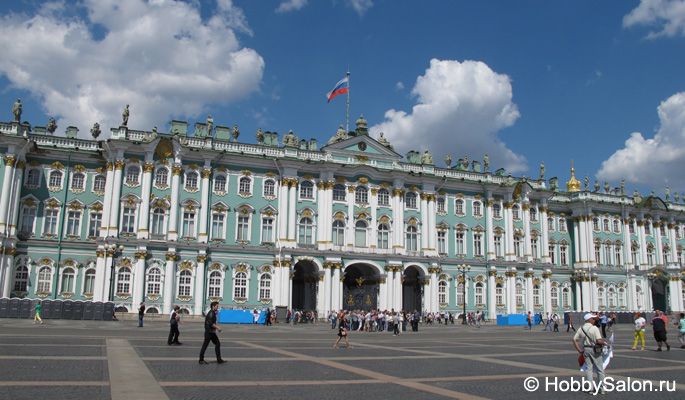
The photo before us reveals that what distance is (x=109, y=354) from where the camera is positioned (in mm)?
18891

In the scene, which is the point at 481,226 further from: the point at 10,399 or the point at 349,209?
the point at 10,399

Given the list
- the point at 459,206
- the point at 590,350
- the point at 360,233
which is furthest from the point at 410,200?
the point at 590,350

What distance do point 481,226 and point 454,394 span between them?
54.5 m

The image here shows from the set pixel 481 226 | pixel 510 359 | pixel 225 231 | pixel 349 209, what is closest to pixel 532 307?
pixel 481 226

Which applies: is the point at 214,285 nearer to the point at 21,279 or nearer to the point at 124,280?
the point at 124,280

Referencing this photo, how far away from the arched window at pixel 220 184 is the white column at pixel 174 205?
3477 mm

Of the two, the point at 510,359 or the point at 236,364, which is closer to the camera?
the point at 236,364

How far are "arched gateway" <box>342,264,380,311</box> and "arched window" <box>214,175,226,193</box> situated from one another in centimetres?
1513

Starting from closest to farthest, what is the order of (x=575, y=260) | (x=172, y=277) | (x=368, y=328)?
(x=368, y=328) < (x=172, y=277) < (x=575, y=260)

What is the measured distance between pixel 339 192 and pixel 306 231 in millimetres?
5341

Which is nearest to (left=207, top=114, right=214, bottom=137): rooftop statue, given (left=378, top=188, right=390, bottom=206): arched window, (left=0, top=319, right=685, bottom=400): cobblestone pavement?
(left=378, top=188, right=390, bottom=206): arched window

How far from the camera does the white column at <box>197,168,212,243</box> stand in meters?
54.0

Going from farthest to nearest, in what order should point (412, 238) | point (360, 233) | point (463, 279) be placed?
point (412, 238), point (463, 279), point (360, 233)

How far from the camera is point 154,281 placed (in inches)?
2041
